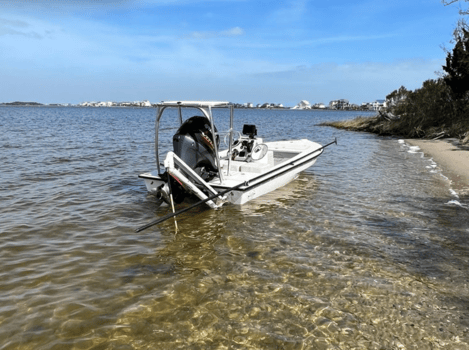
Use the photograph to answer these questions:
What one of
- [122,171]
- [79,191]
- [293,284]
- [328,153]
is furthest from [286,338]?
[328,153]

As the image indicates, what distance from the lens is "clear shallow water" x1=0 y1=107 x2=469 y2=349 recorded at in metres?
4.50

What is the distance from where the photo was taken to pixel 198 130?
30.4 feet

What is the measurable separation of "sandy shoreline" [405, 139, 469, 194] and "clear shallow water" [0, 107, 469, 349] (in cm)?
242

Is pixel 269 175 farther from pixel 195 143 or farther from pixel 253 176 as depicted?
pixel 195 143

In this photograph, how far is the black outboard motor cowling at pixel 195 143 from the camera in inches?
358

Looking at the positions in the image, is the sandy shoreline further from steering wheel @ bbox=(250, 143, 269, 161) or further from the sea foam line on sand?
steering wheel @ bbox=(250, 143, 269, 161)

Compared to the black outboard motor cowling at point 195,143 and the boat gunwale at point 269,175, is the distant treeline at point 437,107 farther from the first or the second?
the black outboard motor cowling at point 195,143

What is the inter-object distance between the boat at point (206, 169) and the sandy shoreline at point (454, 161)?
21.6 feet

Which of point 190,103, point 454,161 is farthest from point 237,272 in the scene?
point 454,161

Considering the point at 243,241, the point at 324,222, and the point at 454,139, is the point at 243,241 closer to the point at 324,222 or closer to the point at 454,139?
the point at 324,222

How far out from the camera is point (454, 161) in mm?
Result: 18078

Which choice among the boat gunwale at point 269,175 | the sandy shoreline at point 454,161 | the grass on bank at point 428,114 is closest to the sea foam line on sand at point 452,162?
the sandy shoreline at point 454,161

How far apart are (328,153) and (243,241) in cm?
1618

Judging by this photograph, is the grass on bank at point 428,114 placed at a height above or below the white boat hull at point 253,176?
above
